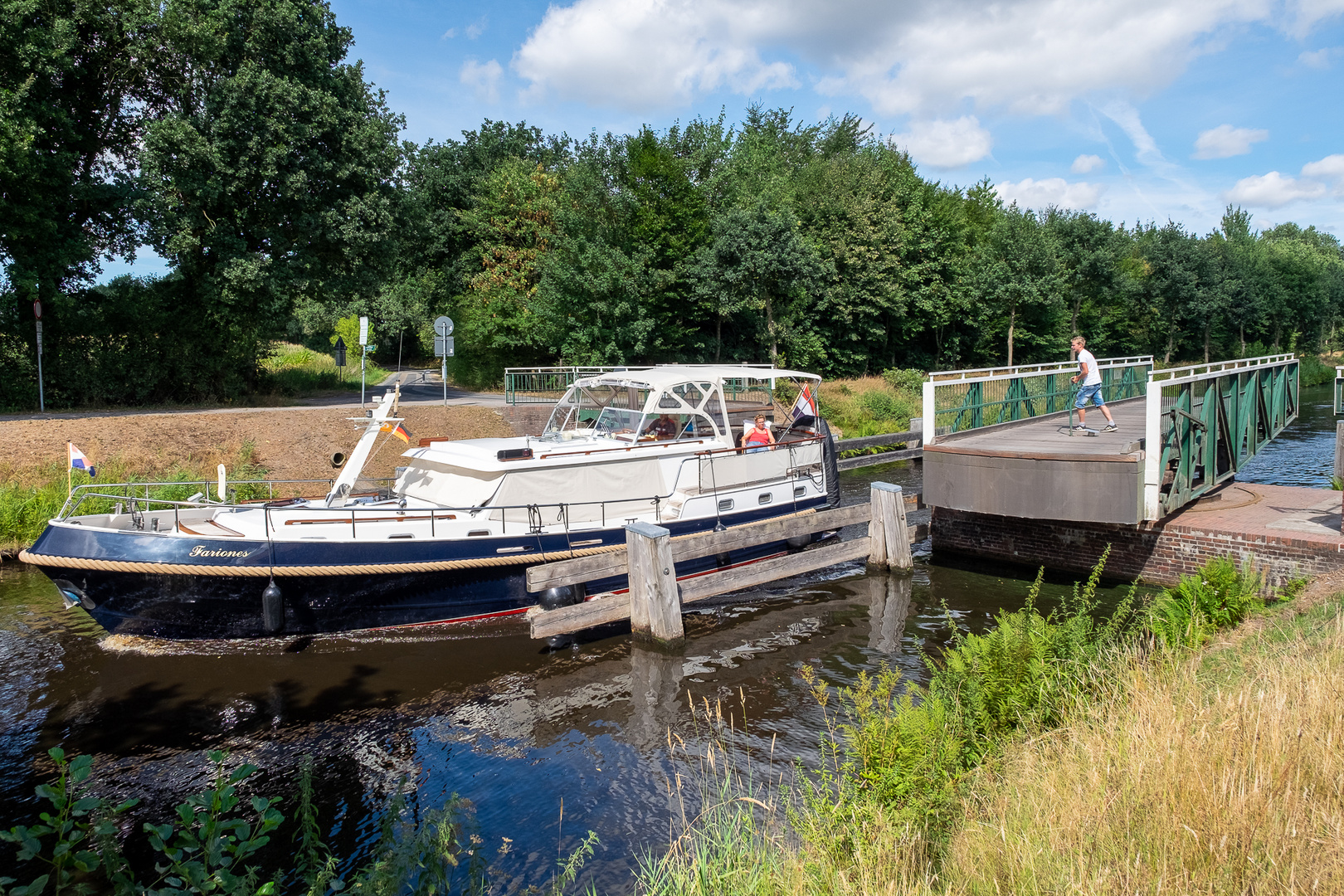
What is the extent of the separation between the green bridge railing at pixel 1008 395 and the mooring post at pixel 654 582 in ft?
15.0

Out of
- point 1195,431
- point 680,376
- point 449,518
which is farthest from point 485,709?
point 1195,431

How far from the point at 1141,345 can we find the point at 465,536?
55128 mm

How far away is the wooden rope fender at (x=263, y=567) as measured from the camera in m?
9.45

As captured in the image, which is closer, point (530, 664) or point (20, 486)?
point (530, 664)

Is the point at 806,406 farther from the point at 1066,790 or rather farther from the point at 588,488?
the point at 1066,790

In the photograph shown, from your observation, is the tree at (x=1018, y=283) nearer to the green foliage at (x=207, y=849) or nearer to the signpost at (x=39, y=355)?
the signpost at (x=39, y=355)

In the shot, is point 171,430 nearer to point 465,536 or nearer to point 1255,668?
point 465,536

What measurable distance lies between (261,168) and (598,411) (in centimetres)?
1421

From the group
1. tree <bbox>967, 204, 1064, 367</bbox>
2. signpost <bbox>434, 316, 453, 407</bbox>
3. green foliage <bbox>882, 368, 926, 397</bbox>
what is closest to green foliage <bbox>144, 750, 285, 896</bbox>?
signpost <bbox>434, 316, 453, 407</bbox>

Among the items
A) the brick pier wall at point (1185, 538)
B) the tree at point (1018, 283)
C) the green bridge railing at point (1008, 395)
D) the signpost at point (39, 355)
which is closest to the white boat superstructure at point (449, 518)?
the green bridge railing at point (1008, 395)

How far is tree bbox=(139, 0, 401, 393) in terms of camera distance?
20.6 metres

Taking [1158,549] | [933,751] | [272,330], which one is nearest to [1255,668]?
[933,751]

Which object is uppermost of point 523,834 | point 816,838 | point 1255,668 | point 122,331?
point 122,331

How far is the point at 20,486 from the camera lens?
1513 centimetres
